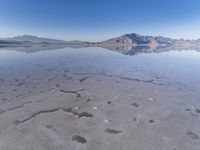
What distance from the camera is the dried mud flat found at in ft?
14.0

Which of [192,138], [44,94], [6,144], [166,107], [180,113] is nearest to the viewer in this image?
[6,144]

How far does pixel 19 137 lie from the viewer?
4.46 metres

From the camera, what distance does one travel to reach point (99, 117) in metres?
5.64

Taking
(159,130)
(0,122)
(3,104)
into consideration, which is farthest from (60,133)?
(3,104)

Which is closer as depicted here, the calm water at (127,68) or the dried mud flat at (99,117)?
the dried mud flat at (99,117)

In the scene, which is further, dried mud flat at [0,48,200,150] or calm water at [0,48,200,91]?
calm water at [0,48,200,91]

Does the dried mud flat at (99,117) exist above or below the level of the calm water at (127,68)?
above

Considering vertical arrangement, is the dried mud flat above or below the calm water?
above

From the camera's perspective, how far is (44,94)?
A: 8.02m

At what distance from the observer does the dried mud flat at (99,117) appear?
14.0 feet

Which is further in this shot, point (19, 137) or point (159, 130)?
point (159, 130)

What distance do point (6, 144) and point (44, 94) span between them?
155 inches

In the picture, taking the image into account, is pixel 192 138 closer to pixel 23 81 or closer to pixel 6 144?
pixel 6 144

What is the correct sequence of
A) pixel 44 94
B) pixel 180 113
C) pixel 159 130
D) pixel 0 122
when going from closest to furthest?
1. pixel 159 130
2. pixel 0 122
3. pixel 180 113
4. pixel 44 94
